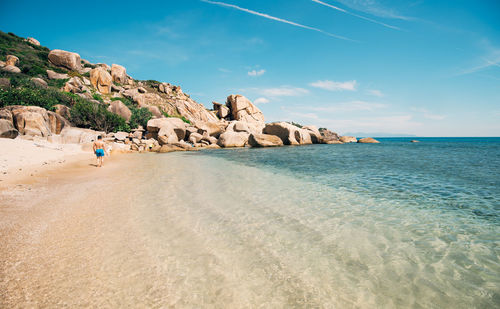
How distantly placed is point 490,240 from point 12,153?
1982cm

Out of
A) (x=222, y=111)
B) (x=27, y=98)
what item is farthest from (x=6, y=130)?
(x=222, y=111)

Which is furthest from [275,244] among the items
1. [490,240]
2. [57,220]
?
[57,220]

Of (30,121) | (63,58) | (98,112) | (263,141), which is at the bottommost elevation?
(263,141)

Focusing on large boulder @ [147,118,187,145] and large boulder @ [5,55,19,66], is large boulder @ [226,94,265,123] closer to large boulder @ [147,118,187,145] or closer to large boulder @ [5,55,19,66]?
large boulder @ [147,118,187,145]

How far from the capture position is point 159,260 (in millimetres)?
3059

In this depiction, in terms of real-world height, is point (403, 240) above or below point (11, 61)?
below

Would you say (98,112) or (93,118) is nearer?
(93,118)

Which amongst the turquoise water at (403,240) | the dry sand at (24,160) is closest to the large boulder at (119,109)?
the dry sand at (24,160)

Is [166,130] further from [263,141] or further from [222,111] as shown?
[222,111]

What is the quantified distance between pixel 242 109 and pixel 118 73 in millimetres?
32104

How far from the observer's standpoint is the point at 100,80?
1700 inches

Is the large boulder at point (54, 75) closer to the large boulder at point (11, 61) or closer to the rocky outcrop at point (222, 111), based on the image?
the large boulder at point (11, 61)

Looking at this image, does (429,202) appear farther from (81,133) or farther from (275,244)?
(81,133)

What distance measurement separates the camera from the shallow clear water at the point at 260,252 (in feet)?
7.86
